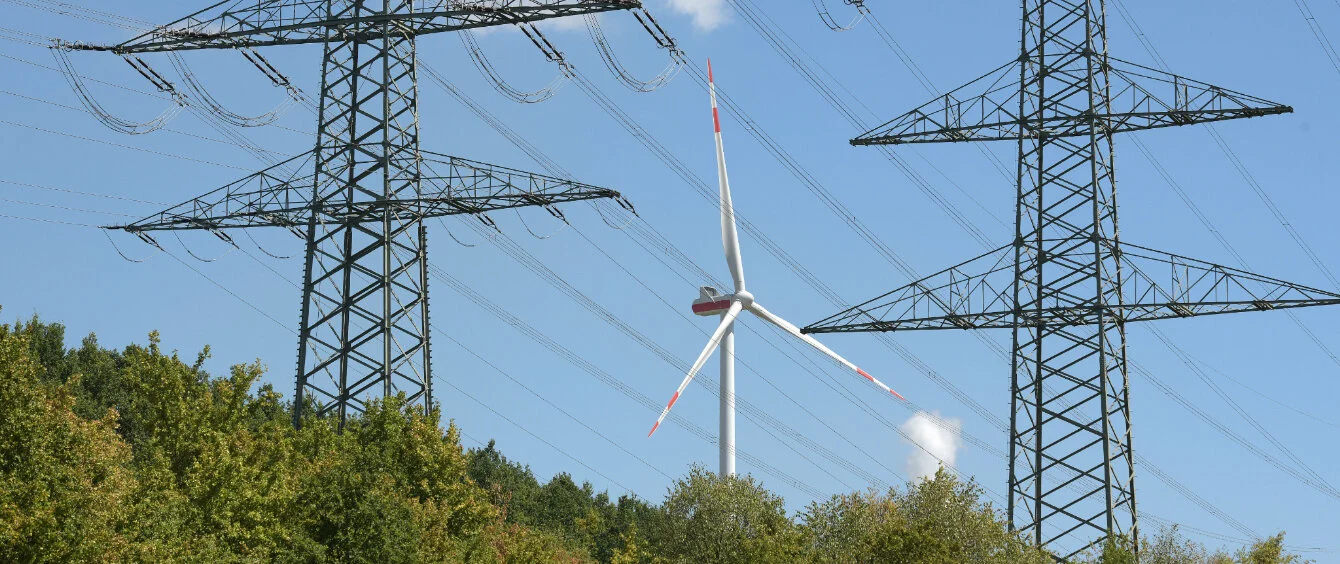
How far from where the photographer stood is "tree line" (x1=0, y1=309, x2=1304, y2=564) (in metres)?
47.2

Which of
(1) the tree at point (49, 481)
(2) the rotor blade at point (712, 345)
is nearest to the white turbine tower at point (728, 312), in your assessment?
(2) the rotor blade at point (712, 345)

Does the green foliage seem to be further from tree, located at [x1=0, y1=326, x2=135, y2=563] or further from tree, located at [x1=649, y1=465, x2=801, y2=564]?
tree, located at [x1=0, y1=326, x2=135, y2=563]

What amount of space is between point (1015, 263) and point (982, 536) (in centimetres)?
1078

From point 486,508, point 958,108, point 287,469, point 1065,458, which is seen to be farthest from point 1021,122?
point 287,469

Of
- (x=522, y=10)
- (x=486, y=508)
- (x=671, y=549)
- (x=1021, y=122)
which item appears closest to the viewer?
(x=522, y=10)

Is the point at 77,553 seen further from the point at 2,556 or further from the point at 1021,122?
the point at 1021,122

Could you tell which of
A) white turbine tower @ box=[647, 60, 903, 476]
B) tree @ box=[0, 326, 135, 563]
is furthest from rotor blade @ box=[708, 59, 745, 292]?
tree @ box=[0, 326, 135, 563]

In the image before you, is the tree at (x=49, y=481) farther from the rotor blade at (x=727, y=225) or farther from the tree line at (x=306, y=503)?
the rotor blade at (x=727, y=225)

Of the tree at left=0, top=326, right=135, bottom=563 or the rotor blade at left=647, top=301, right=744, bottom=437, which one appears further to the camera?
the rotor blade at left=647, top=301, right=744, bottom=437

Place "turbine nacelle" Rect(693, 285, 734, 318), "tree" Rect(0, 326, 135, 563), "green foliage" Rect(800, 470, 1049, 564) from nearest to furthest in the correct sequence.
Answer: "tree" Rect(0, 326, 135, 563), "green foliage" Rect(800, 470, 1049, 564), "turbine nacelle" Rect(693, 285, 734, 318)

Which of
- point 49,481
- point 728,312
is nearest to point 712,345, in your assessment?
point 728,312

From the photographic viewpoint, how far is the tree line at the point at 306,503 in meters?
47.2

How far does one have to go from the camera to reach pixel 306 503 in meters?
58.1

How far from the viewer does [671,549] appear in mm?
74188
